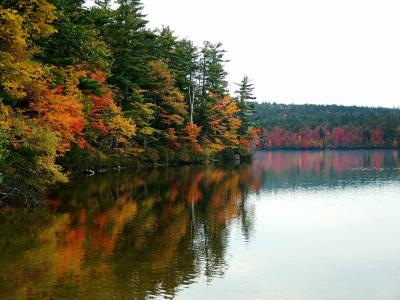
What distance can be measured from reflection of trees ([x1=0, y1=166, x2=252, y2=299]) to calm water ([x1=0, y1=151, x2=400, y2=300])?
4 cm

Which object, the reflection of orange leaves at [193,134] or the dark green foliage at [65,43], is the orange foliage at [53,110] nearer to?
the dark green foliage at [65,43]

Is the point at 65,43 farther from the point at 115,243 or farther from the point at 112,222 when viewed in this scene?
the point at 115,243

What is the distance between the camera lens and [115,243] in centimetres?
1853

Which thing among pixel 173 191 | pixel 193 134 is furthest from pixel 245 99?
pixel 173 191

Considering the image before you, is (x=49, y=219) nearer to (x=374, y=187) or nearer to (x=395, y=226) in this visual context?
(x=395, y=226)

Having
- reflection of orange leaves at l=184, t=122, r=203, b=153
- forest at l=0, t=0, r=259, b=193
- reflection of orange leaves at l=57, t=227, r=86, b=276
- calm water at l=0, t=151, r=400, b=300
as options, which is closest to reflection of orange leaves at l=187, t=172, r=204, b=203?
calm water at l=0, t=151, r=400, b=300

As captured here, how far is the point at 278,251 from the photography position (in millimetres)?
18109

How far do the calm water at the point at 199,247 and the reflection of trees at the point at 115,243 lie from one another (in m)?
0.04

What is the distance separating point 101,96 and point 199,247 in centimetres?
2711

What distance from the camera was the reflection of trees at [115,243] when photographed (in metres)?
13.6

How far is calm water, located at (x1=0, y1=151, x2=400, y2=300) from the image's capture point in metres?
13.5

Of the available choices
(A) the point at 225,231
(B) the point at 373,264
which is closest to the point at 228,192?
(A) the point at 225,231

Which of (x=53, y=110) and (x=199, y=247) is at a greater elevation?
(x=53, y=110)

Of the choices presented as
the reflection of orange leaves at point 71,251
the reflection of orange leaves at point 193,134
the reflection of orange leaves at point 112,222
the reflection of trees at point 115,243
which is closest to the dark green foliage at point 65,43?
the reflection of trees at point 115,243
